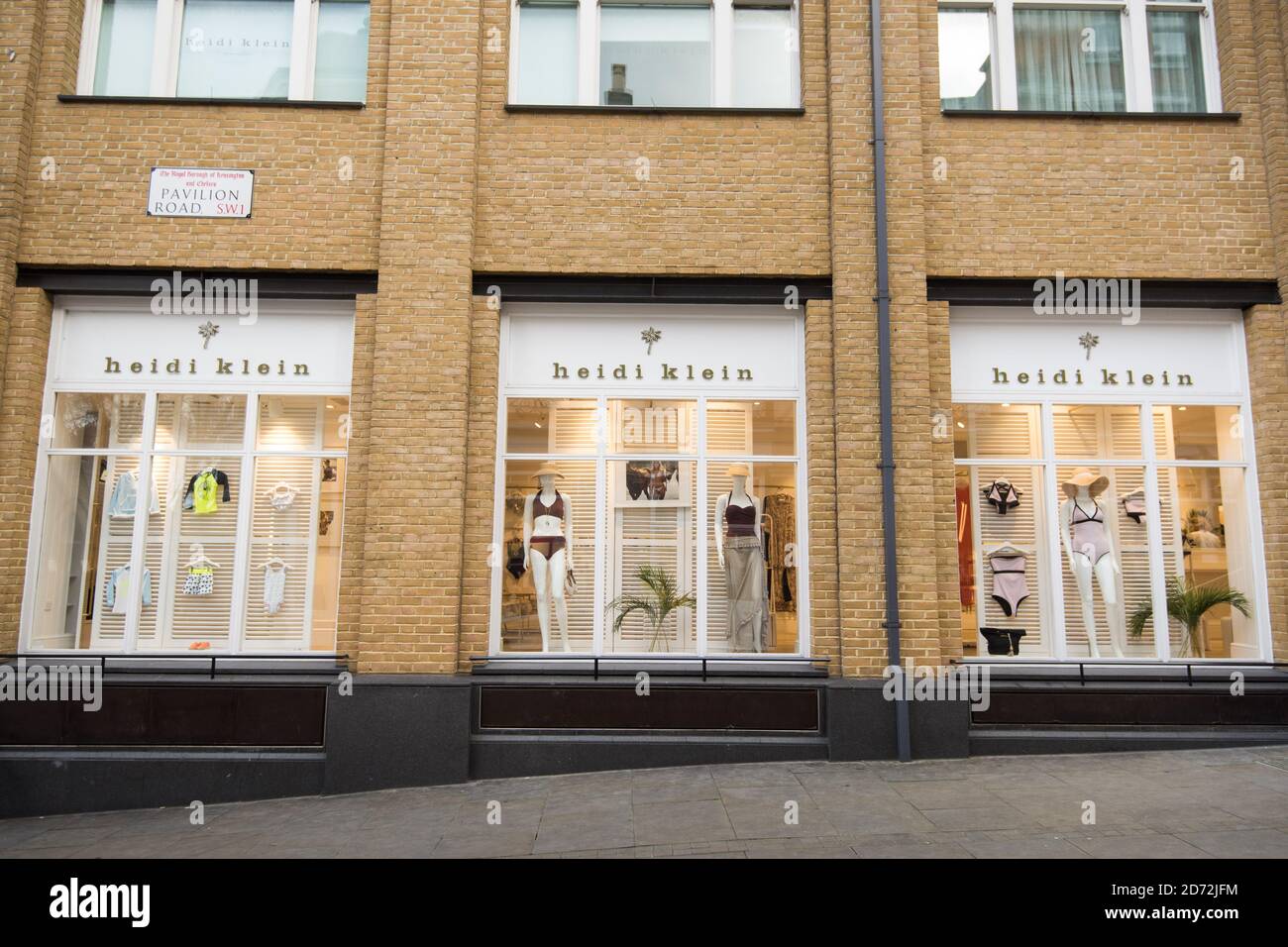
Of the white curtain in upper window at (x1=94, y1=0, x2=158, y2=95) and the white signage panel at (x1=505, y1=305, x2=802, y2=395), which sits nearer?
the white signage panel at (x1=505, y1=305, x2=802, y2=395)

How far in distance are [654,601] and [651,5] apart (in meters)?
6.51

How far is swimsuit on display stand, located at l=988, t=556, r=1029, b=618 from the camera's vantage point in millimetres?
8234

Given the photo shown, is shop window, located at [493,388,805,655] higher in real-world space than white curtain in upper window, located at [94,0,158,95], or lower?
lower

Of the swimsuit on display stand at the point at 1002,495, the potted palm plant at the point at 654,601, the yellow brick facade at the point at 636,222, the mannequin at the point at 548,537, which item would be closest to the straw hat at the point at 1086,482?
the swimsuit on display stand at the point at 1002,495

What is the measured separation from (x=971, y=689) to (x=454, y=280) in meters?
6.43

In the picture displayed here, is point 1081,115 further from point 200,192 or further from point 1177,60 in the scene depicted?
point 200,192

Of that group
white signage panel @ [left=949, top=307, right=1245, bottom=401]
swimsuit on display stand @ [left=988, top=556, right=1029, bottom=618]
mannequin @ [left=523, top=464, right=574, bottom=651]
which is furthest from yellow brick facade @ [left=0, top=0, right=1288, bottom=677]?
swimsuit on display stand @ [left=988, top=556, right=1029, bottom=618]

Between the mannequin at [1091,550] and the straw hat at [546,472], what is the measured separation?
17.5 feet

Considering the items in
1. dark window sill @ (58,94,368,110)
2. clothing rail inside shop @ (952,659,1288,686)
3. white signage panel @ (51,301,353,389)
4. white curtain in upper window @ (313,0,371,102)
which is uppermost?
white curtain in upper window @ (313,0,371,102)

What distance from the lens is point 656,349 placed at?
8367 millimetres

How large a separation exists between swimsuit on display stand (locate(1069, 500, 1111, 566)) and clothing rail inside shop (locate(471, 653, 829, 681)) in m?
3.06

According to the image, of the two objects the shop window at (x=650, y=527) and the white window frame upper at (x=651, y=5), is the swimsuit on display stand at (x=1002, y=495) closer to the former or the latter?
the shop window at (x=650, y=527)

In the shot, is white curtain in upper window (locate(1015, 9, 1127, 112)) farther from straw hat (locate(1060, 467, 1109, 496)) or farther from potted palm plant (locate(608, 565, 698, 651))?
potted palm plant (locate(608, 565, 698, 651))

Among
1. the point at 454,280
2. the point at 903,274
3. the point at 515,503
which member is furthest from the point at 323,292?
the point at 903,274
